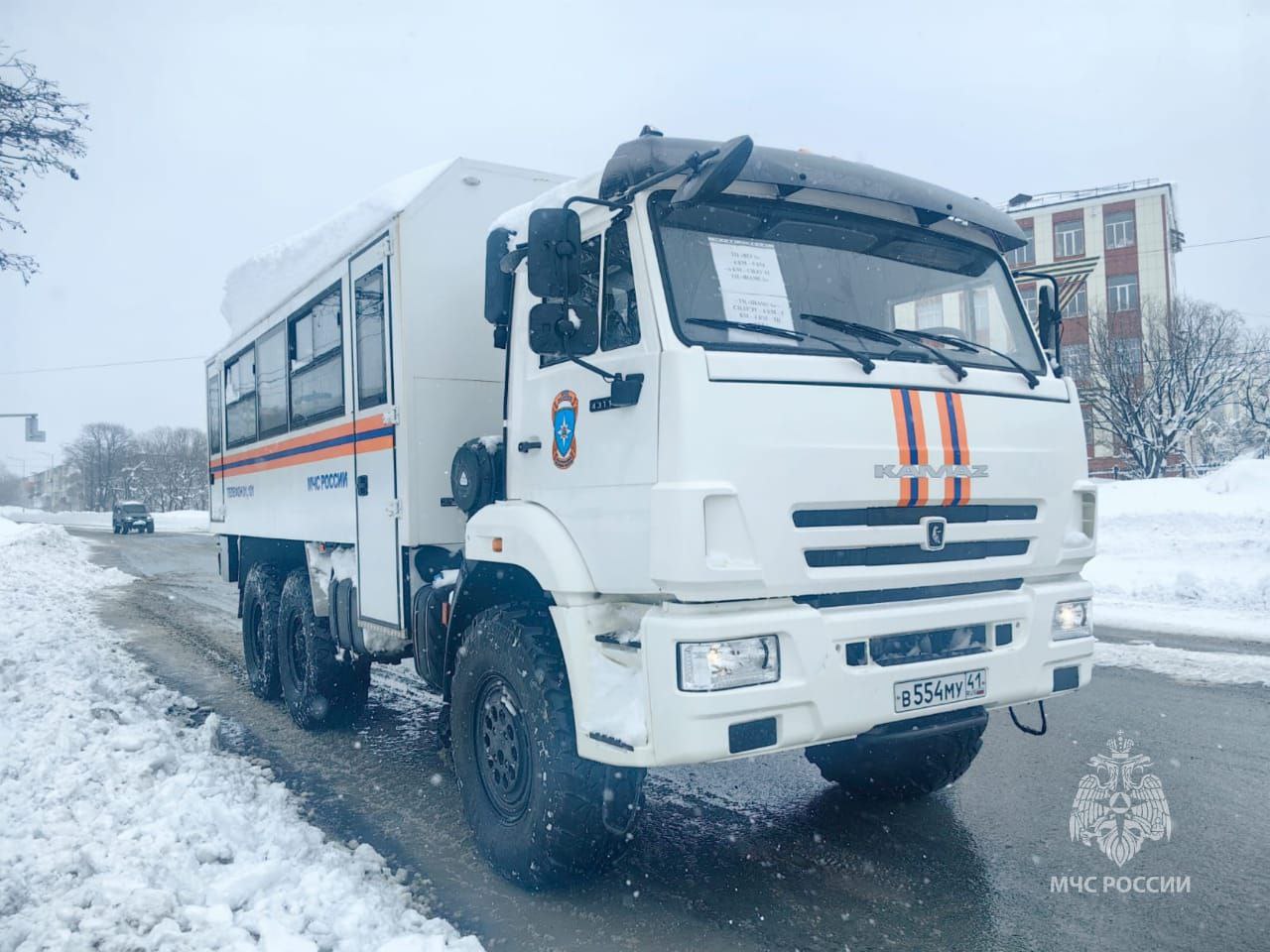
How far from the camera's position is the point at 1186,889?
365cm

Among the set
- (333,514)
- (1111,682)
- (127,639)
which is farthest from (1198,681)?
(127,639)

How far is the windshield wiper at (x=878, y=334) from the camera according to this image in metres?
3.67

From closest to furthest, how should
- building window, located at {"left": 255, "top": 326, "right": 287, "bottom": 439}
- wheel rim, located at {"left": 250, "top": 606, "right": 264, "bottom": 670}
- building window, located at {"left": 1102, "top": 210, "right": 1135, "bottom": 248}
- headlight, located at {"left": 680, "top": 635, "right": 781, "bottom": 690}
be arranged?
headlight, located at {"left": 680, "top": 635, "right": 781, "bottom": 690}
building window, located at {"left": 255, "top": 326, "right": 287, "bottom": 439}
wheel rim, located at {"left": 250, "top": 606, "right": 264, "bottom": 670}
building window, located at {"left": 1102, "top": 210, "right": 1135, "bottom": 248}

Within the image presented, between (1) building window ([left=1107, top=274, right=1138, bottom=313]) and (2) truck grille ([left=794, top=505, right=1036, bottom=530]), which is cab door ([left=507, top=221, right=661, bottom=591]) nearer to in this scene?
(2) truck grille ([left=794, top=505, right=1036, bottom=530])

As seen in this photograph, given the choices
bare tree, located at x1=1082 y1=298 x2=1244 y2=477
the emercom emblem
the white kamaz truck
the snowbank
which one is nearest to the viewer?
the white kamaz truck

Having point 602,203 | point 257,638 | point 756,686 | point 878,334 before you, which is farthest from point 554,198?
point 257,638

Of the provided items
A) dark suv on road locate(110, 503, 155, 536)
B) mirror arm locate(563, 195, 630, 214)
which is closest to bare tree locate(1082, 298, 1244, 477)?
mirror arm locate(563, 195, 630, 214)

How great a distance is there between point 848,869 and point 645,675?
1468 mm

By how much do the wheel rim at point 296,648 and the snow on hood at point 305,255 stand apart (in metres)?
2.34

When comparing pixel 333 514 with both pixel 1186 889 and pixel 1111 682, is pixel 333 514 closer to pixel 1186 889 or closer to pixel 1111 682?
pixel 1186 889

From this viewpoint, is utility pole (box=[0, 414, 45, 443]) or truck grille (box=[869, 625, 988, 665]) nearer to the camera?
truck grille (box=[869, 625, 988, 665])

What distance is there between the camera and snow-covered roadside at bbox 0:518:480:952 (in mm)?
3277

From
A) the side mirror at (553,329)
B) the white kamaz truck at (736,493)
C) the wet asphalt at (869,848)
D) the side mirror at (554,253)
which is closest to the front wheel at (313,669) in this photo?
the wet asphalt at (869,848)

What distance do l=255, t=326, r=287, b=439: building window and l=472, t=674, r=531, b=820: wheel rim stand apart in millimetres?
3806
